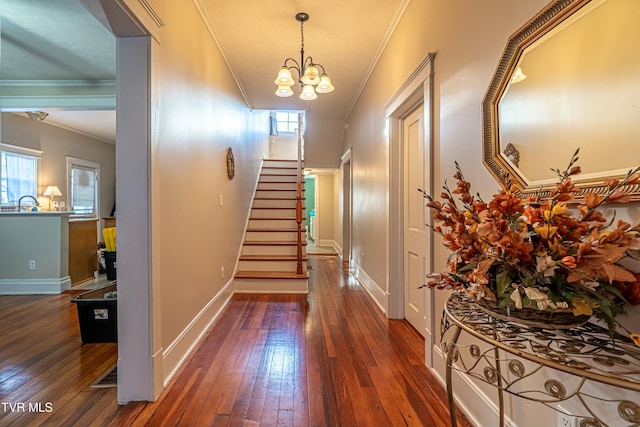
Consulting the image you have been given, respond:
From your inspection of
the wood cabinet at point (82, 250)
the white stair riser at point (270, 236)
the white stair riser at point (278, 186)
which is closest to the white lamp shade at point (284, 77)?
the white stair riser at point (270, 236)

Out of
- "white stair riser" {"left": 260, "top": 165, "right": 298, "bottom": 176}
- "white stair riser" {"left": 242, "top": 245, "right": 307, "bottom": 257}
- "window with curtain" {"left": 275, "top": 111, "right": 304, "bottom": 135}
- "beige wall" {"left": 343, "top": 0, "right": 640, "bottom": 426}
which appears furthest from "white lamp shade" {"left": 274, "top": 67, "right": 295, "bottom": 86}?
"window with curtain" {"left": 275, "top": 111, "right": 304, "bottom": 135}

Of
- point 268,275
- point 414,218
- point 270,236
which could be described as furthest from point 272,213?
point 414,218

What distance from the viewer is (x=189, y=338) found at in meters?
2.25

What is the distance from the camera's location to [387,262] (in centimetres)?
299

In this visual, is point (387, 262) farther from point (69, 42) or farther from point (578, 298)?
point (69, 42)

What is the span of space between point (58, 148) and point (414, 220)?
21.7ft

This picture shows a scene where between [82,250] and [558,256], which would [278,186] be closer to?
[82,250]

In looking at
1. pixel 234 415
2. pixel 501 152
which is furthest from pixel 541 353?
pixel 234 415

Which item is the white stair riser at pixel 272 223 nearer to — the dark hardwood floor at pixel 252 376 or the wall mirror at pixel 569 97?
the dark hardwood floor at pixel 252 376

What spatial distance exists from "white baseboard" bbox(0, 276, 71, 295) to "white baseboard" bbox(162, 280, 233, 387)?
2408 millimetres

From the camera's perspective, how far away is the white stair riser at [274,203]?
5.45 meters

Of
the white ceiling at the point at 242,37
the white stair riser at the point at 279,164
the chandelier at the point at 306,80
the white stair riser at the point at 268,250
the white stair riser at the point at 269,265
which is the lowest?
the white stair riser at the point at 269,265

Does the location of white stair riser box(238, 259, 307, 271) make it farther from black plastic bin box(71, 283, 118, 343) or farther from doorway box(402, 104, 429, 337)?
black plastic bin box(71, 283, 118, 343)

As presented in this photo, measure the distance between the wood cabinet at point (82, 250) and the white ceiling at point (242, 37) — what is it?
6.48 feet
